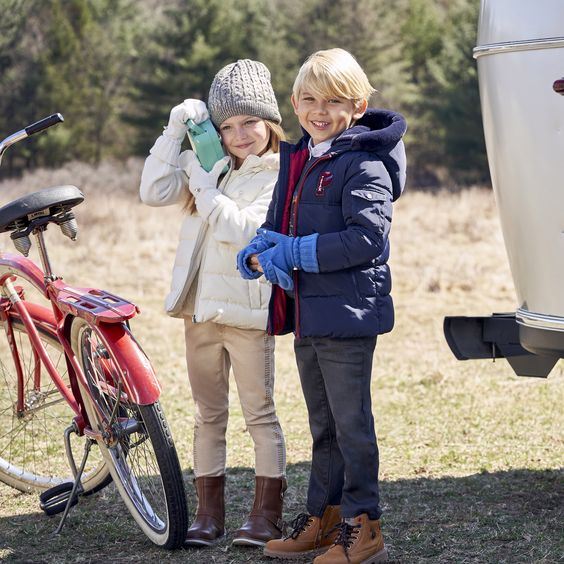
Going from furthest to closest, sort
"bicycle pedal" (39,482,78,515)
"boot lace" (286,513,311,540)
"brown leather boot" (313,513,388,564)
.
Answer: "bicycle pedal" (39,482,78,515) → "boot lace" (286,513,311,540) → "brown leather boot" (313,513,388,564)

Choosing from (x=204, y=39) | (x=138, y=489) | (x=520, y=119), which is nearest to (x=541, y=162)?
(x=520, y=119)

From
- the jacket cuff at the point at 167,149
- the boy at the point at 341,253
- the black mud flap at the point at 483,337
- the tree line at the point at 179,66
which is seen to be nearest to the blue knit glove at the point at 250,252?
the boy at the point at 341,253

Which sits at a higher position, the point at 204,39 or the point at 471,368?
the point at 204,39

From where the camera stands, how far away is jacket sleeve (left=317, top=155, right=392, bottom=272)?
9.89 ft

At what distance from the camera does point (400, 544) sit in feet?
11.5

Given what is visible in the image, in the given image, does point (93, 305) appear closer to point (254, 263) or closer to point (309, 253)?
point (254, 263)

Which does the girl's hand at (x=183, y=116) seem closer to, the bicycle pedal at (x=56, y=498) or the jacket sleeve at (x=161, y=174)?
the jacket sleeve at (x=161, y=174)

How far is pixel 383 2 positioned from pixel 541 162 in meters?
40.3

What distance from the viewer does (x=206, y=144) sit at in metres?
3.55

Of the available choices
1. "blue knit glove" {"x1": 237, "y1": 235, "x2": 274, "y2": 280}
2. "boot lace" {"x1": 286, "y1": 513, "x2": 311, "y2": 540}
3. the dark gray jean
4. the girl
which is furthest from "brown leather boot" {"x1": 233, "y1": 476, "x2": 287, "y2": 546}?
"blue knit glove" {"x1": 237, "y1": 235, "x2": 274, "y2": 280}

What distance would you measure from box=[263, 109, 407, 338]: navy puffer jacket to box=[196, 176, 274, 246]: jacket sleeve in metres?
0.21

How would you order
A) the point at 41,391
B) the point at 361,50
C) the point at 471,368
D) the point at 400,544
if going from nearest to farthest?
the point at 400,544, the point at 41,391, the point at 471,368, the point at 361,50

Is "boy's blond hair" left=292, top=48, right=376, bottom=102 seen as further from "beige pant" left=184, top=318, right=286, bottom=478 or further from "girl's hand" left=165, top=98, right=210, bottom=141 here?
"beige pant" left=184, top=318, right=286, bottom=478

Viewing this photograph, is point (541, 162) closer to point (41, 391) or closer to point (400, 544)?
point (400, 544)
